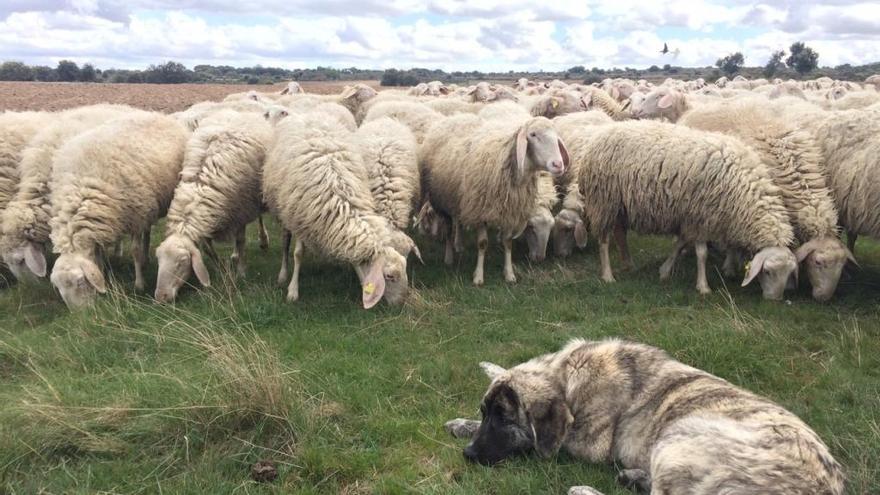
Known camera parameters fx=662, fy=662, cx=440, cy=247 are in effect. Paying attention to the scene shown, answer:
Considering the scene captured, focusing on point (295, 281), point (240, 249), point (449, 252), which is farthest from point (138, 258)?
point (449, 252)

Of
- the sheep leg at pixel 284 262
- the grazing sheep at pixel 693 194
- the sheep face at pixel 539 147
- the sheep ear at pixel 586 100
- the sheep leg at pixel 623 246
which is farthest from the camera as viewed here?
the sheep ear at pixel 586 100

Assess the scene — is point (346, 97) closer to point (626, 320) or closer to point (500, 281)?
point (500, 281)

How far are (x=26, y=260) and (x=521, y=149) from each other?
5.76 m

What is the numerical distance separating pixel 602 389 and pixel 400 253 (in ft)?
12.2

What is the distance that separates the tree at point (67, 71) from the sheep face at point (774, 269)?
200 ft

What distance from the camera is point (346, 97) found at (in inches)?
591

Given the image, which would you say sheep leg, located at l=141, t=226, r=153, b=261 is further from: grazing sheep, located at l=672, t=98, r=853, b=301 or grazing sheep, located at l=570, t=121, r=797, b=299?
grazing sheep, located at l=672, t=98, r=853, b=301

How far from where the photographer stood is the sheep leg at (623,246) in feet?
26.2

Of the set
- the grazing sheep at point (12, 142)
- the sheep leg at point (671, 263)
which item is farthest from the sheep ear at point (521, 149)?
Result: the grazing sheep at point (12, 142)

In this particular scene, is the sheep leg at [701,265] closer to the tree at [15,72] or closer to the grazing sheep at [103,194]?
the grazing sheep at [103,194]

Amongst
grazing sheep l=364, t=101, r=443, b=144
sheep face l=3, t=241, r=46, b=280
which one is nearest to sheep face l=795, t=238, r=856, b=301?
grazing sheep l=364, t=101, r=443, b=144

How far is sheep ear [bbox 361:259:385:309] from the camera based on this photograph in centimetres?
641

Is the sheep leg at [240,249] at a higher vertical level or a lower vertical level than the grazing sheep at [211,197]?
lower

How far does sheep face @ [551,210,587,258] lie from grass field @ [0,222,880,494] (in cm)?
73
